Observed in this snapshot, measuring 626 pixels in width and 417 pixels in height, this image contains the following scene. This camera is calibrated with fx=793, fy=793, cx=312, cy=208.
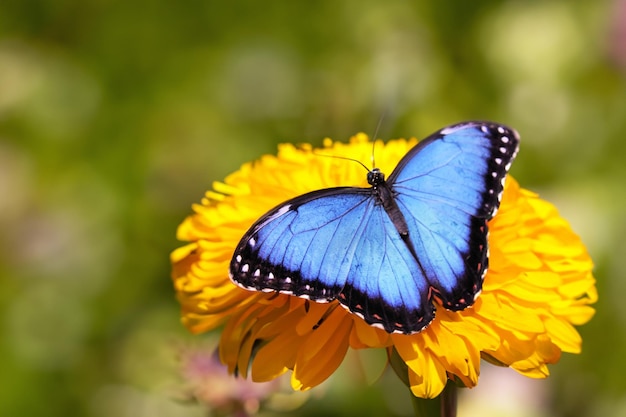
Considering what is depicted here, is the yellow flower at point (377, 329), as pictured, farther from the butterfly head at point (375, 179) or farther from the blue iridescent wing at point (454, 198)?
the butterfly head at point (375, 179)

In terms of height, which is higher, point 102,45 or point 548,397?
point 102,45

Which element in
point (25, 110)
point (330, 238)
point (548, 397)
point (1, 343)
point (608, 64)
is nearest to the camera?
point (330, 238)

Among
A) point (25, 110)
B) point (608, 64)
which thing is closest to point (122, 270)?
point (25, 110)

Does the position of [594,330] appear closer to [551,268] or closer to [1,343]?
[551,268]

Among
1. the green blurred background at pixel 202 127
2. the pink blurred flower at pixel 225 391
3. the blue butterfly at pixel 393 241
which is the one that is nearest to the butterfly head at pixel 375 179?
the blue butterfly at pixel 393 241

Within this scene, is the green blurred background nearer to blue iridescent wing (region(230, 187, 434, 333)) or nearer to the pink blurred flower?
the pink blurred flower
